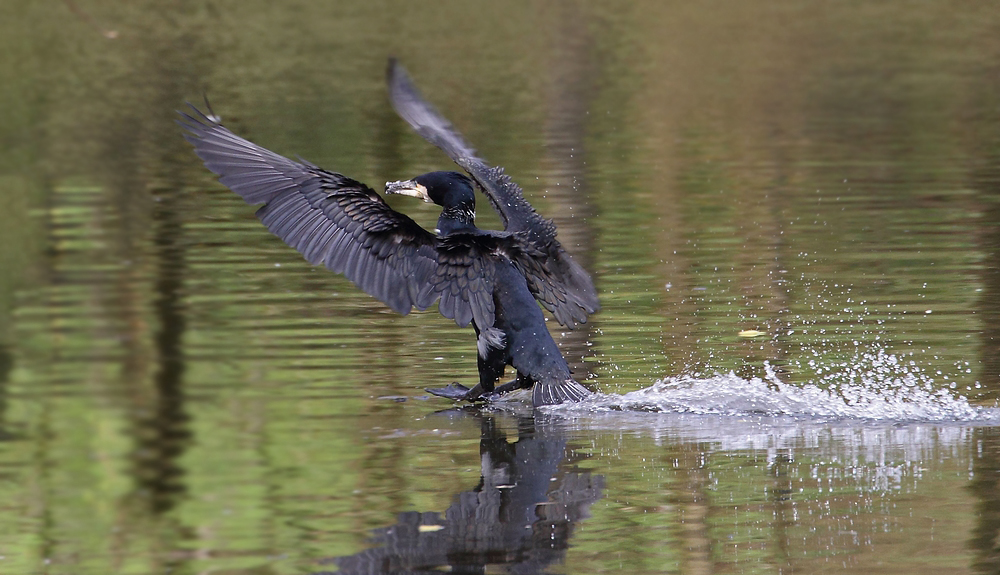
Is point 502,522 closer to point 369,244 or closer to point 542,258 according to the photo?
point 369,244

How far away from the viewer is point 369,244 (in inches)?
289

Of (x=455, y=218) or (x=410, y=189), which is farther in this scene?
(x=410, y=189)

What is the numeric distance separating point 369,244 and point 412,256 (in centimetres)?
23

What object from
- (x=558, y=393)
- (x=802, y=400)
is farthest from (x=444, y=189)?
(x=802, y=400)

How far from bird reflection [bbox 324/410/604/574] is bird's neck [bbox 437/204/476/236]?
1.55 metres

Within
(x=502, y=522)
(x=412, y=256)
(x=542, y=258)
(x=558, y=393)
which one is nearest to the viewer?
(x=502, y=522)

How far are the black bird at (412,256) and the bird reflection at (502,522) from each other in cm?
77

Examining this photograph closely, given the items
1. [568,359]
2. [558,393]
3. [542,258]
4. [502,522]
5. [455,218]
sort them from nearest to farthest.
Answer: [502,522] → [558,393] → [542,258] → [455,218] → [568,359]

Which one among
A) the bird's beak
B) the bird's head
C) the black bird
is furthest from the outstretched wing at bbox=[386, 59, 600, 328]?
the bird's beak

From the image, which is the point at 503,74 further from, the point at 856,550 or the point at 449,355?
the point at 856,550

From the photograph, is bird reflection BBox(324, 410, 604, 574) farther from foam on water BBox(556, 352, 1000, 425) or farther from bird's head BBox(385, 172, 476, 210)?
bird's head BBox(385, 172, 476, 210)

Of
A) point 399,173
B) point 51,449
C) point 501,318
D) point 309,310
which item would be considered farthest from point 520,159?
point 51,449

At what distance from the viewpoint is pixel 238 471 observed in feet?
20.5

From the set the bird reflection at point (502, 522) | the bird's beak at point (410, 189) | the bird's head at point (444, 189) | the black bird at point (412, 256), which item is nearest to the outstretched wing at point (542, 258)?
the black bird at point (412, 256)
